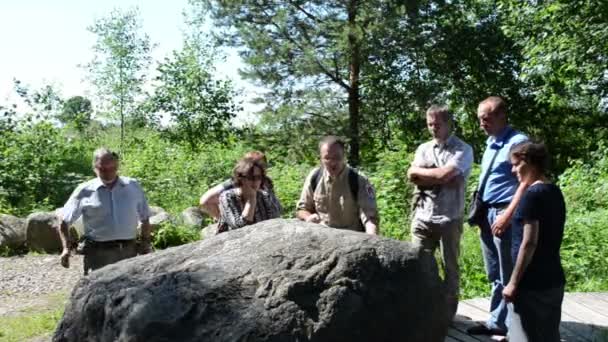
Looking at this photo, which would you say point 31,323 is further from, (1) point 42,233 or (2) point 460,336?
(2) point 460,336

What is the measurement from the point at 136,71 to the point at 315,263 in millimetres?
20721

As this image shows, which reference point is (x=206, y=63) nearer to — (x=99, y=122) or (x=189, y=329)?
(x=99, y=122)

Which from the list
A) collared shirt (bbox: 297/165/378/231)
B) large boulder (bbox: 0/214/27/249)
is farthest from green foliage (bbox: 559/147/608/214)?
large boulder (bbox: 0/214/27/249)

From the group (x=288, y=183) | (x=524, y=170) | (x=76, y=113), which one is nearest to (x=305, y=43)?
(x=288, y=183)

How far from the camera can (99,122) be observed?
78.6 ft

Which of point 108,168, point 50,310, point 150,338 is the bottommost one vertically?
point 50,310

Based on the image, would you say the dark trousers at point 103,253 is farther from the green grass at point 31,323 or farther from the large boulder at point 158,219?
the large boulder at point 158,219

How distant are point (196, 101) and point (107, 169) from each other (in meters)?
17.6

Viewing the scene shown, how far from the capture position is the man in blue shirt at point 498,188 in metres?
4.41

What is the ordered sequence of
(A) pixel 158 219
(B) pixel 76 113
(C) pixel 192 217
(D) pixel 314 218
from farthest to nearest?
→ (B) pixel 76 113 < (C) pixel 192 217 < (A) pixel 158 219 < (D) pixel 314 218

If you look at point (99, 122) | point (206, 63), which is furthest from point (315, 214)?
point (99, 122)

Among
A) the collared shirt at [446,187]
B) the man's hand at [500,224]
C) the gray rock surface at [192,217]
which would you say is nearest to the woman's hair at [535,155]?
the man's hand at [500,224]

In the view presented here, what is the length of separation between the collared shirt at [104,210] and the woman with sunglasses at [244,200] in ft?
3.49

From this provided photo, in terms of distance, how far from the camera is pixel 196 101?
2262 cm
